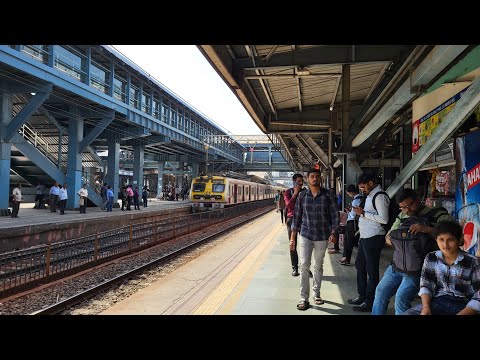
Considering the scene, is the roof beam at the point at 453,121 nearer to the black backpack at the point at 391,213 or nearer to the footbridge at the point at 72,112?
the black backpack at the point at 391,213

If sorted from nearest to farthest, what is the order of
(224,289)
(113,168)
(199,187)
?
(224,289), (199,187), (113,168)

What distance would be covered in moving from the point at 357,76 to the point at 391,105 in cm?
338

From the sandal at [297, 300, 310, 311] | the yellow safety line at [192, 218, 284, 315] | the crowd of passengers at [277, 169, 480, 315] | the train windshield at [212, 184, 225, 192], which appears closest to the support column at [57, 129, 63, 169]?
the train windshield at [212, 184, 225, 192]

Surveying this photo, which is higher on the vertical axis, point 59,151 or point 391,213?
point 59,151

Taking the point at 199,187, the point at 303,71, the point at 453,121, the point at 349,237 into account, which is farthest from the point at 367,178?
the point at 199,187

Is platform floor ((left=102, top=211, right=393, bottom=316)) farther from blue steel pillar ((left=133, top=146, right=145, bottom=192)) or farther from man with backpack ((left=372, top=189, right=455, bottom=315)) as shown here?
blue steel pillar ((left=133, top=146, right=145, bottom=192))

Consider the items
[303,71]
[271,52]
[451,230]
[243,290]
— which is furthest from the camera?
[303,71]

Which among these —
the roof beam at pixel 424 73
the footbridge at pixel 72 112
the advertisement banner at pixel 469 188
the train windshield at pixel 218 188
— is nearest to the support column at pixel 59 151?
the footbridge at pixel 72 112

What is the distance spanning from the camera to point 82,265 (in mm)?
8562

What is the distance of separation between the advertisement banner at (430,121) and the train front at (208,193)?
15893 mm

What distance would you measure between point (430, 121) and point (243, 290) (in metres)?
4.19

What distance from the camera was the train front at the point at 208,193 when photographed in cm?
2247

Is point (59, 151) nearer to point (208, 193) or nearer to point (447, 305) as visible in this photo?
point (208, 193)

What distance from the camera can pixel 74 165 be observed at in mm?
20203
